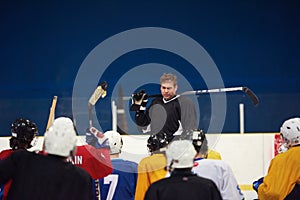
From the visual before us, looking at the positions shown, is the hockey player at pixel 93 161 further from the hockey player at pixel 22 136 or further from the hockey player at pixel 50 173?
the hockey player at pixel 50 173

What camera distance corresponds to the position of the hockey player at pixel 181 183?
9.57 ft

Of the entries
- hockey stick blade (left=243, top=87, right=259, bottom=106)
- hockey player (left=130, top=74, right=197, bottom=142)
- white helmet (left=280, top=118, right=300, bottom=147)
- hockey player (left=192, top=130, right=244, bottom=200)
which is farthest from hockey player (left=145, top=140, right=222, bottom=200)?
hockey stick blade (left=243, top=87, right=259, bottom=106)

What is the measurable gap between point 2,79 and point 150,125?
Answer: 4515mm

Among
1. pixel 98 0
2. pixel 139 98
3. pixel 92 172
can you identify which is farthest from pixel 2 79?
pixel 92 172

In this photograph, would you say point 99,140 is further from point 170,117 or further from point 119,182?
point 170,117

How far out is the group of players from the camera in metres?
2.99

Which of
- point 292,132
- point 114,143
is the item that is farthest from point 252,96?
point 292,132

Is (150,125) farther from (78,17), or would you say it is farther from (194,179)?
(78,17)

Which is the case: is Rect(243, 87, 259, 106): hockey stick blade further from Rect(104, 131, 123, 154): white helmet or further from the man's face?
Rect(104, 131, 123, 154): white helmet

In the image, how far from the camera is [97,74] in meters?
8.77

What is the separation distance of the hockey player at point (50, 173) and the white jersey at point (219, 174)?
2.80 feet

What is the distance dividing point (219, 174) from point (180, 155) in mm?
750

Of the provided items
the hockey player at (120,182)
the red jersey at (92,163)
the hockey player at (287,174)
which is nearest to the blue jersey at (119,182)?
the hockey player at (120,182)

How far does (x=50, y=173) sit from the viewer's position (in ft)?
9.84
